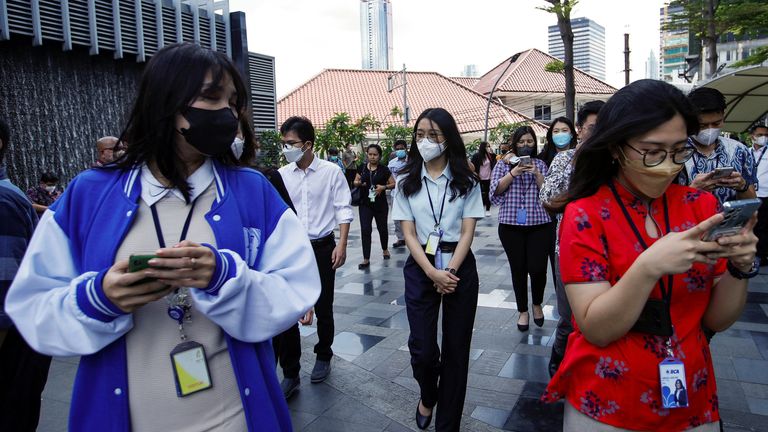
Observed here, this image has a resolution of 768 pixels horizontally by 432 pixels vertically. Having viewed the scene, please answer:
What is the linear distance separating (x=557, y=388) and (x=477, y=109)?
3267 centimetres

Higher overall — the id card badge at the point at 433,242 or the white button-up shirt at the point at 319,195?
the white button-up shirt at the point at 319,195

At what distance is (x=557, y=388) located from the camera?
72.7 inches

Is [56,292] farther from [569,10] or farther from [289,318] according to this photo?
[569,10]

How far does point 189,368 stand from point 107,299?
0.99ft

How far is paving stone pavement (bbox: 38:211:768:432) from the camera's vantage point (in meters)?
3.58

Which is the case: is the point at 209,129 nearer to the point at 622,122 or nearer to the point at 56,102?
the point at 622,122

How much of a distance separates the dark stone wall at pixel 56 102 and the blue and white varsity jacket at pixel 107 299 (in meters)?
7.72

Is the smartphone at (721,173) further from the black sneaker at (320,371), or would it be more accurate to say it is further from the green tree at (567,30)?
the green tree at (567,30)

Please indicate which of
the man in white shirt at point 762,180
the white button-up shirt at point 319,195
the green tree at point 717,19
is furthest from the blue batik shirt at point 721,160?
the green tree at point 717,19

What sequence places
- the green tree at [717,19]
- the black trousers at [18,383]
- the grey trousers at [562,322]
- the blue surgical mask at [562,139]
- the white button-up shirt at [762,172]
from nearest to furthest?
1. the black trousers at [18,383]
2. the grey trousers at [562,322]
3. the blue surgical mask at [562,139]
4. the white button-up shirt at [762,172]
5. the green tree at [717,19]

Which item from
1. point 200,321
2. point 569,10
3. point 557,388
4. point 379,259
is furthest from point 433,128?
point 569,10

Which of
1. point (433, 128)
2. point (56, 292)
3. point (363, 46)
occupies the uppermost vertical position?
point (363, 46)

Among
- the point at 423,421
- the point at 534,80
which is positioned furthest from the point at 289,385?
the point at 534,80

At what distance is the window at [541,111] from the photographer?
121 feet
